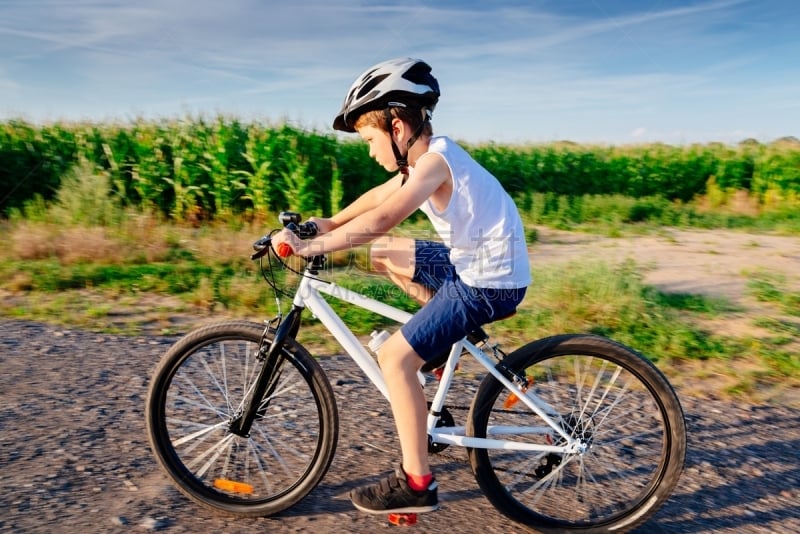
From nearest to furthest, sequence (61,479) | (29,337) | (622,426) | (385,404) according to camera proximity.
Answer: (61,479) → (622,426) → (385,404) → (29,337)

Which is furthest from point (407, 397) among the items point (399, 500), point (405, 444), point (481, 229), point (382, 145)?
point (382, 145)

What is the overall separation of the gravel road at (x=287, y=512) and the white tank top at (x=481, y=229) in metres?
1.13

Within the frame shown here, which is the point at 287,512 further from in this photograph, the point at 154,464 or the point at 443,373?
the point at 443,373

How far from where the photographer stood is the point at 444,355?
296cm

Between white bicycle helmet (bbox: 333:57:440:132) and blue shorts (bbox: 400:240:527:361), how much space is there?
0.78m

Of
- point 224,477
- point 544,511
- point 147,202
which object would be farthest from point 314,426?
point 147,202

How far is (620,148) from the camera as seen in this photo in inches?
810

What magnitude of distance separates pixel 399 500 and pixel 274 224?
25.7ft

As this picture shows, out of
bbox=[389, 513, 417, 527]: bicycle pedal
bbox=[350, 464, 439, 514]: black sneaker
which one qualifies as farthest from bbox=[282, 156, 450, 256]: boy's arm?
bbox=[389, 513, 417, 527]: bicycle pedal

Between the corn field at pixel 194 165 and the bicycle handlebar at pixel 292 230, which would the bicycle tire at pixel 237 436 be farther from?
the corn field at pixel 194 165

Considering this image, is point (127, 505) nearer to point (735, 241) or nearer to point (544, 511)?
point (544, 511)

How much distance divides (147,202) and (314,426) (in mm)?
9028

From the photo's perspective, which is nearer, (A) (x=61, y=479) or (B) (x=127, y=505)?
(B) (x=127, y=505)

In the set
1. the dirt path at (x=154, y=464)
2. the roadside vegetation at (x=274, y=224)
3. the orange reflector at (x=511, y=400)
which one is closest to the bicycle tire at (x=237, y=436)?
the dirt path at (x=154, y=464)
